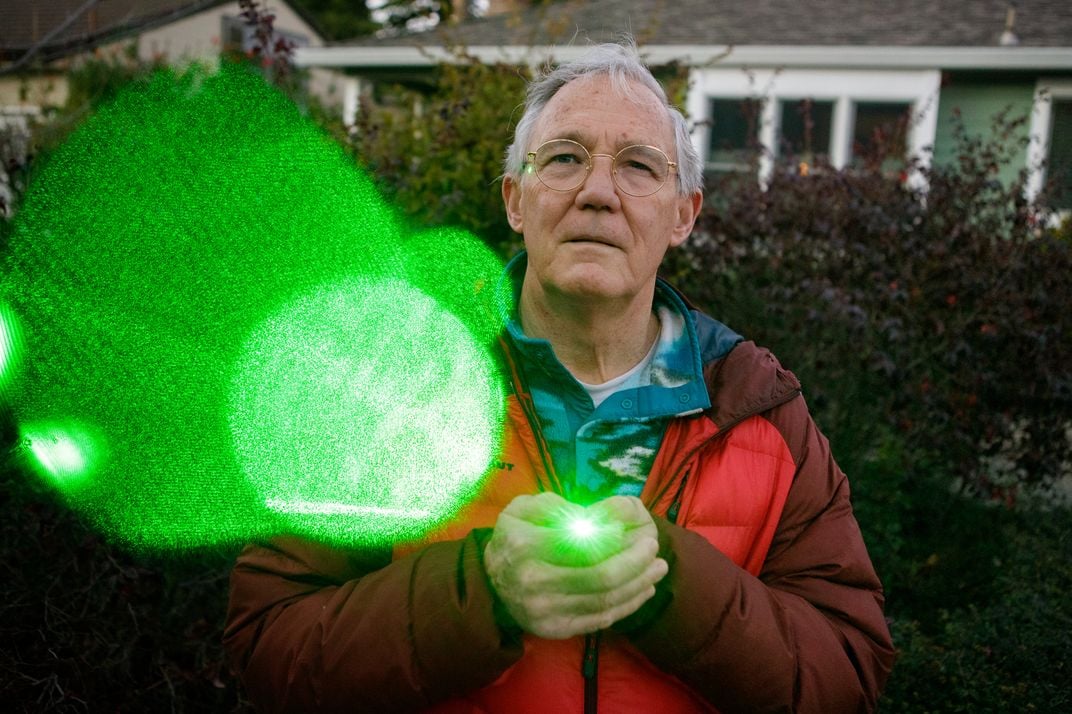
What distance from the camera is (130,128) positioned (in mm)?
2863

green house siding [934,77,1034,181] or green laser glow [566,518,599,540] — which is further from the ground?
green house siding [934,77,1034,181]

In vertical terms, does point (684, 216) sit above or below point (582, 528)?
above

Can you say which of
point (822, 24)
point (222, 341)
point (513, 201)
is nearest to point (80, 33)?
point (222, 341)

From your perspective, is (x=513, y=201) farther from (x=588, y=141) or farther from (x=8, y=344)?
(x=8, y=344)

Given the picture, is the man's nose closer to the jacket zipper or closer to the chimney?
the jacket zipper

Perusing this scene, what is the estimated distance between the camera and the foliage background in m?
3.25

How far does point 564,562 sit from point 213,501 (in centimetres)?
145

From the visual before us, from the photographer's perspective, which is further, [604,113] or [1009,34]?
[1009,34]

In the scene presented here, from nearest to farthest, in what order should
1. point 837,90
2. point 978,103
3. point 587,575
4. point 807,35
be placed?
point 587,575 < point 978,103 < point 837,90 < point 807,35

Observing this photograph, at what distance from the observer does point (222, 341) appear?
2.59 metres

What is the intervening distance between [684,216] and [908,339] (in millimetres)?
2418

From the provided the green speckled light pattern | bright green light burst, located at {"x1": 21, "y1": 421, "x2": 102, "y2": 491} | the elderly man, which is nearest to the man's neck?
the elderly man

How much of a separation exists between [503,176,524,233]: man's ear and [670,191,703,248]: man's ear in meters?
0.41

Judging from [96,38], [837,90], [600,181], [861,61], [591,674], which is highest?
[861,61]
